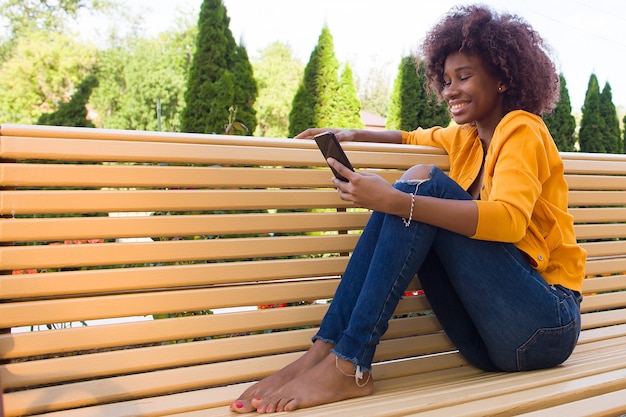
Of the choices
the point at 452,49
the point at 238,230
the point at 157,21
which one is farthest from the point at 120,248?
the point at 157,21

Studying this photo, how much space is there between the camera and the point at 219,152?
6.35 feet

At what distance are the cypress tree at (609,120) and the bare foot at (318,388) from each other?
48.3 ft

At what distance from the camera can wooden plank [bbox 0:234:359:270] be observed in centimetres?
163

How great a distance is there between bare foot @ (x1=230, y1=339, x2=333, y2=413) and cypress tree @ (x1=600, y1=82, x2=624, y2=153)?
14.7 meters

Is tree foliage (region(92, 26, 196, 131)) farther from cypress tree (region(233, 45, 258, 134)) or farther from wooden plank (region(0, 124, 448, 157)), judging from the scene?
wooden plank (region(0, 124, 448, 157))

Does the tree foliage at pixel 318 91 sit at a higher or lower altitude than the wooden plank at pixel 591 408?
higher

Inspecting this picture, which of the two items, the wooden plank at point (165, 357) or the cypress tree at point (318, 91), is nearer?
the wooden plank at point (165, 357)

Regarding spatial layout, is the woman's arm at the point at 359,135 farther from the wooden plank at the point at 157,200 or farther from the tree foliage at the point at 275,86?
the tree foliage at the point at 275,86

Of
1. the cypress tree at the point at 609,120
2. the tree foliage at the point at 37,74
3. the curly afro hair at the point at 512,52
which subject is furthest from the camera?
the tree foliage at the point at 37,74

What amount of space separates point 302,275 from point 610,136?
48.1 ft

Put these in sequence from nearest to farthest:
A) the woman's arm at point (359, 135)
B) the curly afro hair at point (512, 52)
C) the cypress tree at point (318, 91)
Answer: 1. the curly afro hair at point (512, 52)
2. the woman's arm at point (359, 135)
3. the cypress tree at point (318, 91)

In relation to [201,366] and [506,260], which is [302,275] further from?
[506,260]

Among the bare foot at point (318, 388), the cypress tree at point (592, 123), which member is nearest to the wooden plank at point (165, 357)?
the bare foot at point (318, 388)

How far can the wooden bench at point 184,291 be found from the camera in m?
1.62
